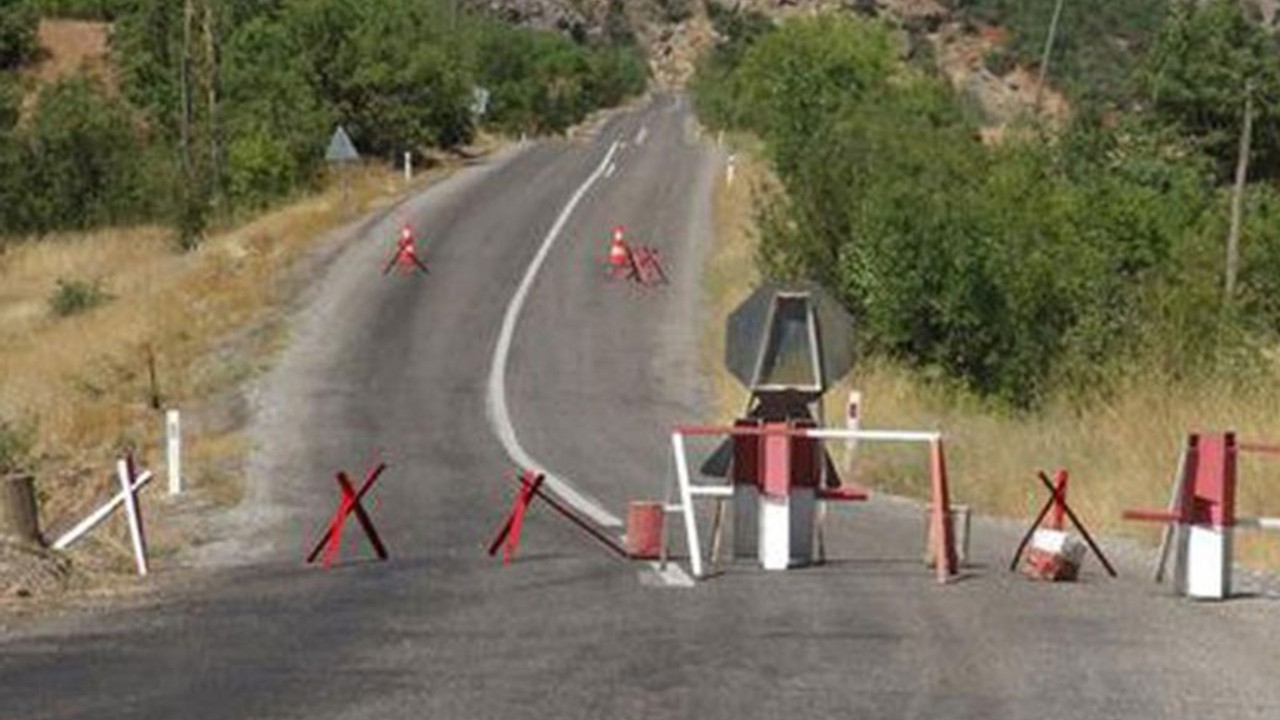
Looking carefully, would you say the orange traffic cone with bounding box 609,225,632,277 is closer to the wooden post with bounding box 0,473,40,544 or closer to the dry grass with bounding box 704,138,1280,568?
the dry grass with bounding box 704,138,1280,568

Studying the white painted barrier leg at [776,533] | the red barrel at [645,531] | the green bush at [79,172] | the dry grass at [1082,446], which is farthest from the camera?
the green bush at [79,172]

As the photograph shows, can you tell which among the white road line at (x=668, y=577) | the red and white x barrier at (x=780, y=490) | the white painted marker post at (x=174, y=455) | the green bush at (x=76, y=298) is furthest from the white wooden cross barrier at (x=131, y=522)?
the green bush at (x=76, y=298)

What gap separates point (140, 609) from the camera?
11805 mm

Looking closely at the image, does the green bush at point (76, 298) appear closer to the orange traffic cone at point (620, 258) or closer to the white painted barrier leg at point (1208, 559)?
the orange traffic cone at point (620, 258)

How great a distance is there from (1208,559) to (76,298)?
3340 centimetres

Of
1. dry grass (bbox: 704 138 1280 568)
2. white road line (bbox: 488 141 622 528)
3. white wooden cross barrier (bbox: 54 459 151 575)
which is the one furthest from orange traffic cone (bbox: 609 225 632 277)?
white wooden cross barrier (bbox: 54 459 151 575)

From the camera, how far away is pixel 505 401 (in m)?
28.5

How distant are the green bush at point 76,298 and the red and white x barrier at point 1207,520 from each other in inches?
1234

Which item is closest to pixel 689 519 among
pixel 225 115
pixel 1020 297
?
pixel 1020 297

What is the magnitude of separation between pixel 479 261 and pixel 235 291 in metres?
6.31

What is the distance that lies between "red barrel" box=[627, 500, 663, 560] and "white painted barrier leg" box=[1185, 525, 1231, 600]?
329 centimetres

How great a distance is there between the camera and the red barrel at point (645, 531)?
13.2 m

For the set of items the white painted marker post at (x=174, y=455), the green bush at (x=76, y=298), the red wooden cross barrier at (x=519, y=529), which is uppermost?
the red wooden cross barrier at (x=519, y=529)

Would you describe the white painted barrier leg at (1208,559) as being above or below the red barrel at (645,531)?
above
